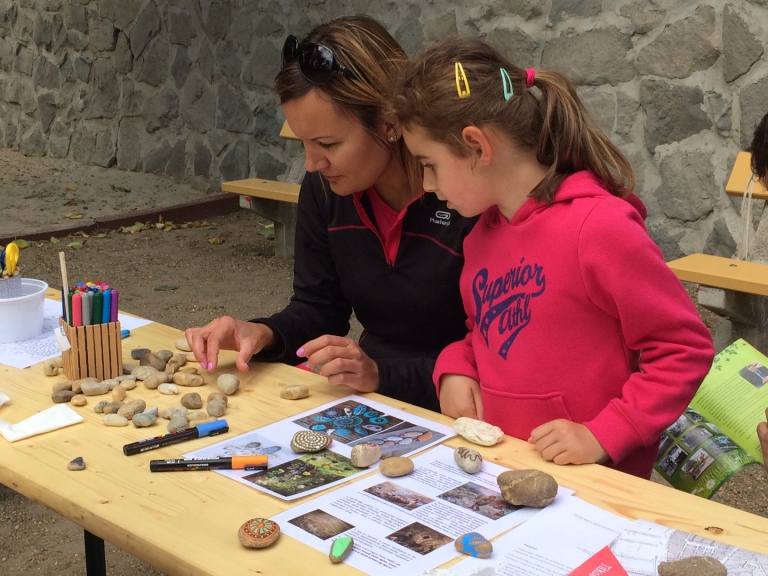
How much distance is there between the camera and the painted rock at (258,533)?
39.8 inches

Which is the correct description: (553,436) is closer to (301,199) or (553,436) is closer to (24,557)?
(301,199)

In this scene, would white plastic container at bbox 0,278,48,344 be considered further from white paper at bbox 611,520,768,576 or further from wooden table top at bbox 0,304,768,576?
white paper at bbox 611,520,768,576

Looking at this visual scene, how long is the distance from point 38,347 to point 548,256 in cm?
106

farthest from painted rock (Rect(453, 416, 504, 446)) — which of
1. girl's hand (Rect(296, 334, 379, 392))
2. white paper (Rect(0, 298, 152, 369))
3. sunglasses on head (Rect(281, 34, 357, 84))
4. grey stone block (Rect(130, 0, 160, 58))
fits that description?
grey stone block (Rect(130, 0, 160, 58))

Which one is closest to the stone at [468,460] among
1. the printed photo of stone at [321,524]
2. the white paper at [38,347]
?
the printed photo of stone at [321,524]

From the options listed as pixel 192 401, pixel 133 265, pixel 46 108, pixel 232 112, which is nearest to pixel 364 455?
pixel 192 401

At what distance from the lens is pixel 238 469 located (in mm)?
1240

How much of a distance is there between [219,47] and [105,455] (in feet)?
17.9

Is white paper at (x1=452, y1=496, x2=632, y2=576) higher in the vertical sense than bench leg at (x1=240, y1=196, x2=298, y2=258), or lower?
higher

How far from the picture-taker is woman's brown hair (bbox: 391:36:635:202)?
4.96 feet

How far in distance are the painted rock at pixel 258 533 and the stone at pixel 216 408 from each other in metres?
0.41

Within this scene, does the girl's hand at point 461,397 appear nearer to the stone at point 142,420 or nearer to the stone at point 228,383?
the stone at point 228,383

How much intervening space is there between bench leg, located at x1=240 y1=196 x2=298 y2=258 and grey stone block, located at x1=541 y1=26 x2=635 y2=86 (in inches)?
68.9

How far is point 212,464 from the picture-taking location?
4.07 feet
